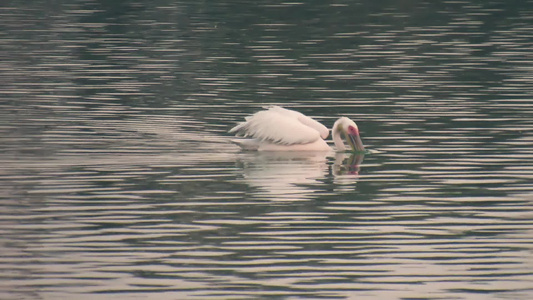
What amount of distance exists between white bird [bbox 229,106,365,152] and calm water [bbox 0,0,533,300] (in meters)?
0.23

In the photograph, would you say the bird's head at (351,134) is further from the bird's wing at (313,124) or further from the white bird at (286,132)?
the bird's wing at (313,124)

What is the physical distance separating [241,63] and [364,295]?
20080mm

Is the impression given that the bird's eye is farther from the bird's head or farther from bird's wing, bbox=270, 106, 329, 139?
bird's wing, bbox=270, 106, 329, 139

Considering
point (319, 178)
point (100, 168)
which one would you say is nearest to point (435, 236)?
point (319, 178)

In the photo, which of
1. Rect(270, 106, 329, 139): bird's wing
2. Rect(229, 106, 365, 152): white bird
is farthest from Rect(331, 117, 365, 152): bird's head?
Rect(270, 106, 329, 139): bird's wing

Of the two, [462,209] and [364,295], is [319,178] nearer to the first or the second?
[462,209]

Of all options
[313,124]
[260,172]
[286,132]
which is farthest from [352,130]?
[260,172]

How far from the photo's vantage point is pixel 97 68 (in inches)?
1209

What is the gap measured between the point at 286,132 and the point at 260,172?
1.79 metres

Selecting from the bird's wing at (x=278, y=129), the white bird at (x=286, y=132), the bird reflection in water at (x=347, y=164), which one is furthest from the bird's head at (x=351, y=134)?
the bird's wing at (x=278, y=129)

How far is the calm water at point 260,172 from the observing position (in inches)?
494

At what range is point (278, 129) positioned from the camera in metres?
20.2

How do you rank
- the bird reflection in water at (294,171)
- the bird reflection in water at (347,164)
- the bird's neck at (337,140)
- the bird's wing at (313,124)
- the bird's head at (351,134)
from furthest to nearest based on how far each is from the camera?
1. the bird's neck at (337,140)
2. the bird's wing at (313,124)
3. the bird's head at (351,134)
4. the bird reflection in water at (347,164)
5. the bird reflection in water at (294,171)

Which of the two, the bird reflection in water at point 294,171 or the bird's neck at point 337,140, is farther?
the bird's neck at point 337,140
